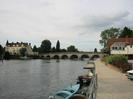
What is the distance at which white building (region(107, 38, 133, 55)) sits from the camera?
101 m

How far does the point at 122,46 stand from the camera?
4104 inches

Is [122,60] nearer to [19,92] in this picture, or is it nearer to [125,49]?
[19,92]

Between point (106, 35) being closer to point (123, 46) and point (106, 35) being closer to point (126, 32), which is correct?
point (126, 32)

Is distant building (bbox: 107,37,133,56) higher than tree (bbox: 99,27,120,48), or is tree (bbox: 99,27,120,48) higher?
tree (bbox: 99,27,120,48)

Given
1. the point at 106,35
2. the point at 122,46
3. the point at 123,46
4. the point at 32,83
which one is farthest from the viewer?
the point at 106,35

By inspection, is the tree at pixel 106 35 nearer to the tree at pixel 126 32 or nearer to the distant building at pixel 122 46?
the tree at pixel 126 32

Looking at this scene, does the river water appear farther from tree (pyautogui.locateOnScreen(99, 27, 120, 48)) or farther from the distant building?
tree (pyautogui.locateOnScreen(99, 27, 120, 48))

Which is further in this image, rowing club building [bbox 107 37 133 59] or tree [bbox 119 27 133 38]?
tree [bbox 119 27 133 38]

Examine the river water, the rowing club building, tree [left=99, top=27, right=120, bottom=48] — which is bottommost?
the river water

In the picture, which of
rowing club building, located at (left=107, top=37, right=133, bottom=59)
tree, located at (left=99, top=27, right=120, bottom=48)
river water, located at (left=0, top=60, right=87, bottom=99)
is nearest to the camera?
river water, located at (left=0, top=60, right=87, bottom=99)

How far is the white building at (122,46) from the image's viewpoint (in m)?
101

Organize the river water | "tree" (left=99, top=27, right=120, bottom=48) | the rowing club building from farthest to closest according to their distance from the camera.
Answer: "tree" (left=99, top=27, right=120, bottom=48) → the rowing club building → the river water

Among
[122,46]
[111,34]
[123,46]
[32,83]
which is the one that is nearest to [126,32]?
[111,34]

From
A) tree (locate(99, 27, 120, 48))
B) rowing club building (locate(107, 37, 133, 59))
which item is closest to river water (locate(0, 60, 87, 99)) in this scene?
rowing club building (locate(107, 37, 133, 59))
